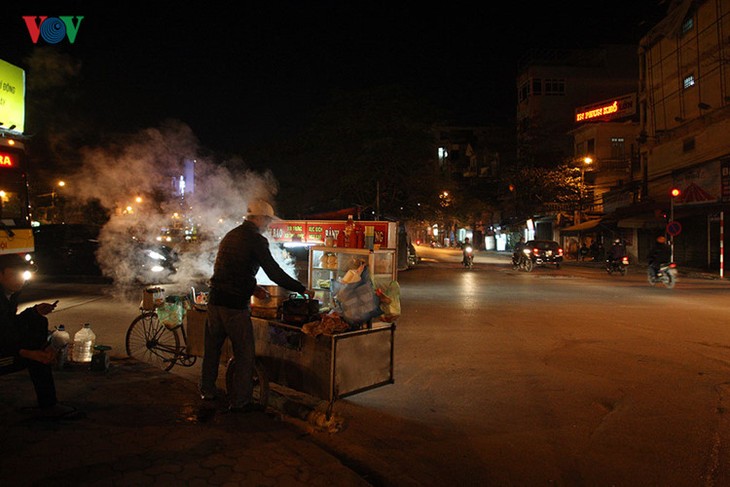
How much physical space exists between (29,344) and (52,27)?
9852 millimetres

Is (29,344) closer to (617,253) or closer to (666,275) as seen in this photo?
(666,275)

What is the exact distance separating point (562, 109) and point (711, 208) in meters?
26.8

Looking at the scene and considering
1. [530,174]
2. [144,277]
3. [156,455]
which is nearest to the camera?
[156,455]

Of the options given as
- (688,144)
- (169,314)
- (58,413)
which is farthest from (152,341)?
(688,144)

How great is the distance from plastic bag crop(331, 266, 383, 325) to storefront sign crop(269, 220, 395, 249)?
267cm

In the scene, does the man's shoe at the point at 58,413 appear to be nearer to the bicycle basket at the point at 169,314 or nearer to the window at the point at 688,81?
the bicycle basket at the point at 169,314

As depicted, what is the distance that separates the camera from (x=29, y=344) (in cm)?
434

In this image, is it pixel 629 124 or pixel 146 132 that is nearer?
pixel 146 132

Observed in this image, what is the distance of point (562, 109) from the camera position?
46.8 m

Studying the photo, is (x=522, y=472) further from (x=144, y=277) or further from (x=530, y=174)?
(x=530, y=174)

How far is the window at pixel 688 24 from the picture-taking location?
25409 millimetres

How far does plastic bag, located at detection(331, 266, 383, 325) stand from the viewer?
486 centimetres

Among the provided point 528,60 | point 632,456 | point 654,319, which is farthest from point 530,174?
point 632,456

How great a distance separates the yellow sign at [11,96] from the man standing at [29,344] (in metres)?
4.51
